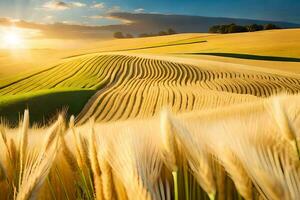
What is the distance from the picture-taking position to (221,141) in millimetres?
981

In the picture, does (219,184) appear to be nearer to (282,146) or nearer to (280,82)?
(282,146)

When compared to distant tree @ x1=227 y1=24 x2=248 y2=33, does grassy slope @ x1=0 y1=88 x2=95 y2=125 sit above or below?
below

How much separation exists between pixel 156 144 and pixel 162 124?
98mm

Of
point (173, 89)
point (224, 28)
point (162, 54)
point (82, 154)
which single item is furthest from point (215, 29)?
point (82, 154)

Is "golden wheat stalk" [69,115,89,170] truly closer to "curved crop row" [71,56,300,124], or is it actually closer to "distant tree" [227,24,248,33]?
"curved crop row" [71,56,300,124]

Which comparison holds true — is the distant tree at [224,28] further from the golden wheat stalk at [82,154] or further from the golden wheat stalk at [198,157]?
the golden wheat stalk at [198,157]

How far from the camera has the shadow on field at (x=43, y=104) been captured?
2250cm

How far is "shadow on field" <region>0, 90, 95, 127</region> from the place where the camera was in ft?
73.8

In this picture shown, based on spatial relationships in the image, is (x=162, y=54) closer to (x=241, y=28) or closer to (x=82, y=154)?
(x=241, y=28)

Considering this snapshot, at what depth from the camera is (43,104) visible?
78.3ft

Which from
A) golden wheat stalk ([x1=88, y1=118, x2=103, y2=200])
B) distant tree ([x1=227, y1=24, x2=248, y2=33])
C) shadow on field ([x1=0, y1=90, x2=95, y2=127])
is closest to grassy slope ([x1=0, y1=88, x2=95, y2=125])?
shadow on field ([x1=0, y1=90, x2=95, y2=127])

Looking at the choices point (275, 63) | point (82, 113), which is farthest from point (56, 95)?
point (275, 63)

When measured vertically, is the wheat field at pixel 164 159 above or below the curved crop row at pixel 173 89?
above

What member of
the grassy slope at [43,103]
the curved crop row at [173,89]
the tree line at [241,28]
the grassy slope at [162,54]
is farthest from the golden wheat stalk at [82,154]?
the tree line at [241,28]
